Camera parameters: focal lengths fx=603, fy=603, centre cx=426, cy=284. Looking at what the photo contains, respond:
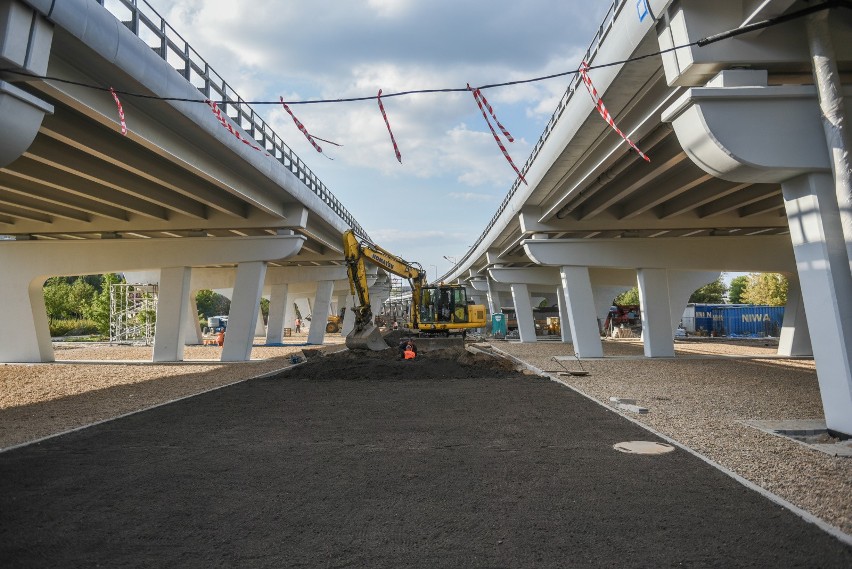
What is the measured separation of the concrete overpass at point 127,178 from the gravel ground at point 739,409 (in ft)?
33.7

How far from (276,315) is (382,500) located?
3726 cm

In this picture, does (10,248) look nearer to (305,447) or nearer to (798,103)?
(305,447)

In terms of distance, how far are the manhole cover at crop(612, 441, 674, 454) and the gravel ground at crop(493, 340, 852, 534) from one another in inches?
17.4

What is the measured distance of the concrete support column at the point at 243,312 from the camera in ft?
78.0

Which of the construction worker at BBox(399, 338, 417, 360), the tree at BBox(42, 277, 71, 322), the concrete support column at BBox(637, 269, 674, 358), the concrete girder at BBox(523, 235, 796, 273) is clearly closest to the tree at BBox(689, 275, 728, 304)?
the concrete girder at BBox(523, 235, 796, 273)

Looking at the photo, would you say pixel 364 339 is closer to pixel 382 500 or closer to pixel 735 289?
pixel 382 500

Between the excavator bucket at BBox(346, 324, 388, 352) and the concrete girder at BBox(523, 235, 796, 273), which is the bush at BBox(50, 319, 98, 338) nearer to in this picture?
the excavator bucket at BBox(346, 324, 388, 352)

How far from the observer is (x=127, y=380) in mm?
17578

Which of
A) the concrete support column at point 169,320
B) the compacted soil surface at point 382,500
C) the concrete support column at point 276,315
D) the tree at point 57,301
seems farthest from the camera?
the tree at point 57,301

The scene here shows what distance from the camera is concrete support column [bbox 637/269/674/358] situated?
24.0 m

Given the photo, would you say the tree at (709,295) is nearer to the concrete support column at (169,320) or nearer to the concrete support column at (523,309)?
the concrete support column at (523,309)

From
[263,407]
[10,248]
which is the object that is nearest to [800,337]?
[263,407]

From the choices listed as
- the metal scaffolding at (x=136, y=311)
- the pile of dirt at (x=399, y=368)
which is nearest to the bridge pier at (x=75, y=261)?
the pile of dirt at (x=399, y=368)

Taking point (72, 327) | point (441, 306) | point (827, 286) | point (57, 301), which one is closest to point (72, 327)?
point (72, 327)
